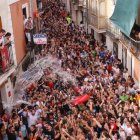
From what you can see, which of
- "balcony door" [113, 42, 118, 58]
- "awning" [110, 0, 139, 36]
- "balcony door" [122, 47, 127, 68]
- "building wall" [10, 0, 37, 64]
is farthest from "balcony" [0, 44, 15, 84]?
"balcony door" [113, 42, 118, 58]

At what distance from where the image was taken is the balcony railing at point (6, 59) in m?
18.8

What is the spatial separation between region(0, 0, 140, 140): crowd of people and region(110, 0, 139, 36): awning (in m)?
2.87

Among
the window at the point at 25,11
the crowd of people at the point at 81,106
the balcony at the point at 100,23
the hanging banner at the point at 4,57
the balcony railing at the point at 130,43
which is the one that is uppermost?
the window at the point at 25,11

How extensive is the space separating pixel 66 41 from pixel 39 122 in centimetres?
1700

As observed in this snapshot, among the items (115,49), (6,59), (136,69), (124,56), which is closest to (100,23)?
(115,49)

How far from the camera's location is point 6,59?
764 inches

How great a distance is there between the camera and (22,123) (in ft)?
55.1

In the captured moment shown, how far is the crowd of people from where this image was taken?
15.7 metres

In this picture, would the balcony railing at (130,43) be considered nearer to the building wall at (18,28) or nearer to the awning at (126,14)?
the awning at (126,14)

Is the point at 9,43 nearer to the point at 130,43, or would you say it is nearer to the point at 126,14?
the point at 126,14

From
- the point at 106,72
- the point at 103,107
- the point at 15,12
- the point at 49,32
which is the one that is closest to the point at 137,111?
the point at 103,107

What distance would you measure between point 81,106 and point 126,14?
6.13 m

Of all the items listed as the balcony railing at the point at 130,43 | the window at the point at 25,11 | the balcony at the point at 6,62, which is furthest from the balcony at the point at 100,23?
the balcony at the point at 6,62

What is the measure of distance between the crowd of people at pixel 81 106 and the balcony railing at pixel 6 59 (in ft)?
6.12
